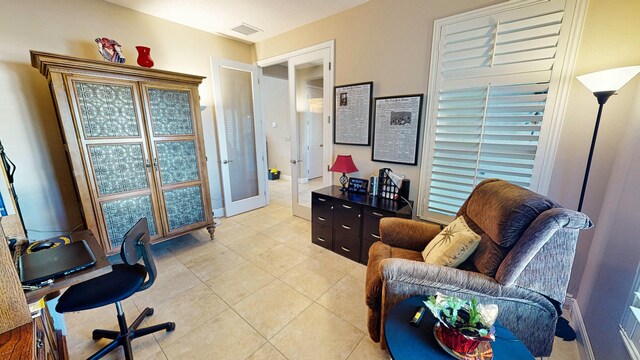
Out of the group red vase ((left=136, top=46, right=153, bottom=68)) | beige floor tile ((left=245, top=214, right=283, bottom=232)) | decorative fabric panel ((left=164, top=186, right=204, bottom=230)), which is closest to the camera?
red vase ((left=136, top=46, right=153, bottom=68))

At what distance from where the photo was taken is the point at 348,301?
194cm

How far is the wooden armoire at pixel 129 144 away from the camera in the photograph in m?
1.96

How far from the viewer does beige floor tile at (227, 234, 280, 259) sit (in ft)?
8.76

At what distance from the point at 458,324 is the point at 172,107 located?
2.98 meters

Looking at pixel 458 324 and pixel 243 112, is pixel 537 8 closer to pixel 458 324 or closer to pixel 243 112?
pixel 458 324

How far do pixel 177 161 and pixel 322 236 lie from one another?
1.87m

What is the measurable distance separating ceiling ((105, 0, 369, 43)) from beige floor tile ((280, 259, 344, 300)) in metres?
2.79

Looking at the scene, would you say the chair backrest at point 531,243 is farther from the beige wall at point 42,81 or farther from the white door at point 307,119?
the beige wall at point 42,81

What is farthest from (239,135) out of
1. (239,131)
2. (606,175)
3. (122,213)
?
(606,175)

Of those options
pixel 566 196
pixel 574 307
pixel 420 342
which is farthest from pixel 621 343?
pixel 420 342

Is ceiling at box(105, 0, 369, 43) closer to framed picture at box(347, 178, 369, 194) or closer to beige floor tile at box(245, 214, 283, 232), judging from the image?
framed picture at box(347, 178, 369, 194)

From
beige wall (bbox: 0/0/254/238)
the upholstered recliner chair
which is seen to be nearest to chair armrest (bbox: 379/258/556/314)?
the upholstered recliner chair

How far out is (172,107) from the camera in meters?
2.49

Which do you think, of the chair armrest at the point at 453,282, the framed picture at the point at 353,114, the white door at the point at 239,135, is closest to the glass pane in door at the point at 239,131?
the white door at the point at 239,135
